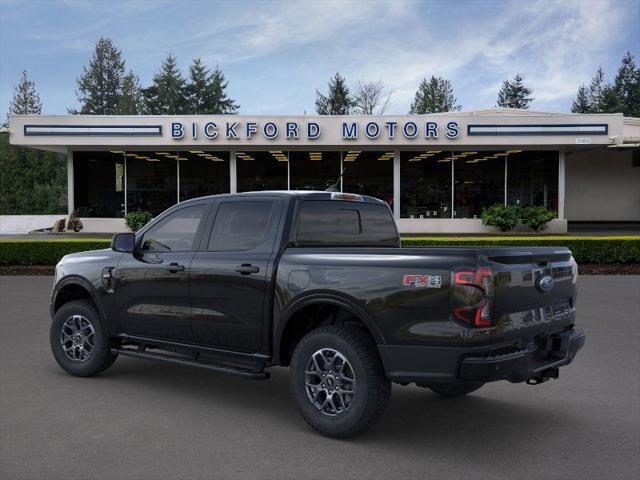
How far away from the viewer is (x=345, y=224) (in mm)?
5746

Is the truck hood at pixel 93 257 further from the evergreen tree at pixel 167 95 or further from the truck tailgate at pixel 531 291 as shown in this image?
the evergreen tree at pixel 167 95

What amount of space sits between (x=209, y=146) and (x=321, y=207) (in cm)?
2191

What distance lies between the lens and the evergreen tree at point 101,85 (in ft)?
270

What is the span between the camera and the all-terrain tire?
6430 millimetres

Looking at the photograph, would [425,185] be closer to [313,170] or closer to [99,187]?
[313,170]

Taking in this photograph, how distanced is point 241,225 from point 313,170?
22466 millimetres

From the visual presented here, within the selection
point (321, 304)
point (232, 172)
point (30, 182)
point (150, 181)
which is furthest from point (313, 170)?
point (30, 182)

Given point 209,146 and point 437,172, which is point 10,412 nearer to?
point 209,146

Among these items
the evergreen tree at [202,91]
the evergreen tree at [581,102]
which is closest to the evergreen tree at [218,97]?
the evergreen tree at [202,91]

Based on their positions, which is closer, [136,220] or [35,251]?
[35,251]

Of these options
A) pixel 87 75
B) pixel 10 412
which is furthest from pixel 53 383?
pixel 87 75

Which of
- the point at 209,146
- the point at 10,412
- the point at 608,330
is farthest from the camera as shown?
the point at 209,146

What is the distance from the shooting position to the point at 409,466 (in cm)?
422

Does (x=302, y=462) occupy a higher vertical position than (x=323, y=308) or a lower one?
lower
